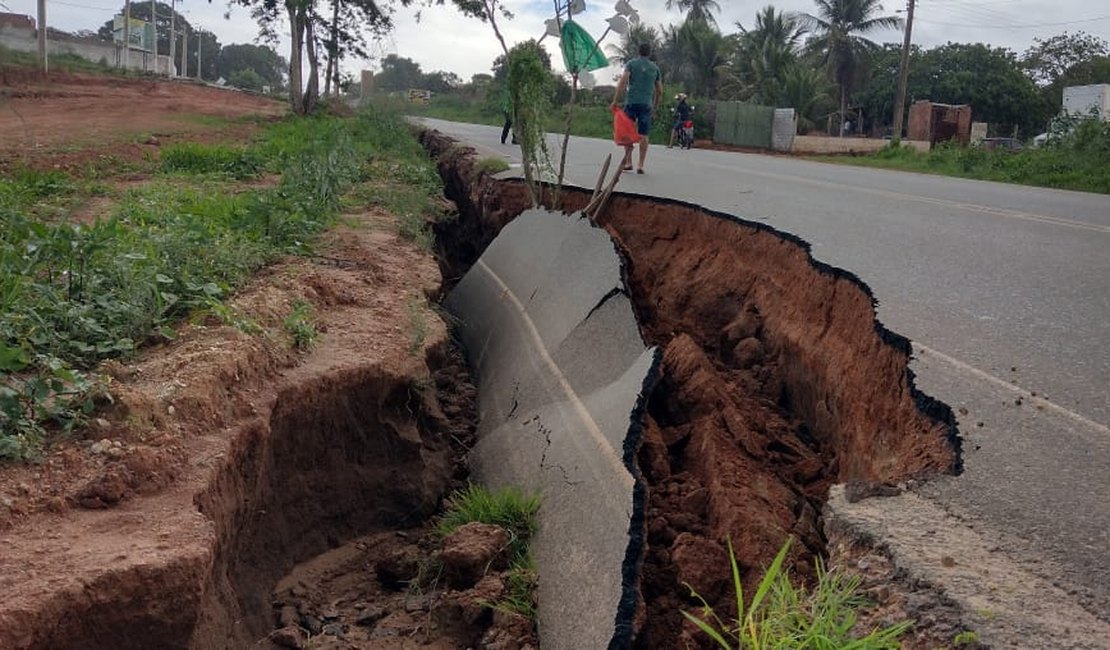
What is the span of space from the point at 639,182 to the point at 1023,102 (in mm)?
36484

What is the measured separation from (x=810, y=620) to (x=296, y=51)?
22.7 metres

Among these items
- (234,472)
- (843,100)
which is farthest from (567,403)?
(843,100)

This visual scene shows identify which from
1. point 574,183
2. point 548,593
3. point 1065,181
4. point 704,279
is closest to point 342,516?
point 548,593

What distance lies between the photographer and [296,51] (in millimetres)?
22906

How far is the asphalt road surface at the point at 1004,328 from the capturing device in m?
2.73

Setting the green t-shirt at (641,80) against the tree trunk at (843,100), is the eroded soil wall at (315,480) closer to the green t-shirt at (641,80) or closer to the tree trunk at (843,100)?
the green t-shirt at (641,80)

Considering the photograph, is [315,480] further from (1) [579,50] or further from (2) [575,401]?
(1) [579,50]

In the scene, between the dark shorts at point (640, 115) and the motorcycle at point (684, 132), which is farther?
the motorcycle at point (684, 132)

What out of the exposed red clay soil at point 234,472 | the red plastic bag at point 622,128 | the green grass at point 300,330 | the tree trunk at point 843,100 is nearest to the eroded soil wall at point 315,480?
the exposed red clay soil at point 234,472

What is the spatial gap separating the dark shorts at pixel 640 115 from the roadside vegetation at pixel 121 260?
2512 millimetres

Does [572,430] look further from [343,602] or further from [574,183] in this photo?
[574,183]

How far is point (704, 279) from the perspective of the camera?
6094 mm

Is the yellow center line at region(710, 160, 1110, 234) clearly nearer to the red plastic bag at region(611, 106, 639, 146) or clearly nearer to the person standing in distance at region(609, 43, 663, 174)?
the person standing in distance at region(609, 43, 663, 174)

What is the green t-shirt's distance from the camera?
34.4 ft
